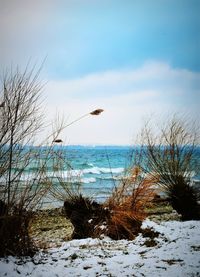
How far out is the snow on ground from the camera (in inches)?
120

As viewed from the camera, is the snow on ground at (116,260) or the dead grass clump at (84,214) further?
the dead grass clump at (84,214)

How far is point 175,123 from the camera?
653cm

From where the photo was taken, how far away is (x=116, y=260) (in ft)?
11.3

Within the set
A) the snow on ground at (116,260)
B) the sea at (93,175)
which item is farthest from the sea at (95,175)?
the snow on ground at (116,260)

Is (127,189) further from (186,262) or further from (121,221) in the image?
(186,262)

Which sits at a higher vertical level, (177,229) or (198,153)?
(198,153)

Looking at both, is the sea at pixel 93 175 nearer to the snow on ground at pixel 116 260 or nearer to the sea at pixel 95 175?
the sea at pixel 95 175

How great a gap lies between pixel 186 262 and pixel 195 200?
12.3 feet

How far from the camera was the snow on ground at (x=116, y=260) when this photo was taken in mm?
3051

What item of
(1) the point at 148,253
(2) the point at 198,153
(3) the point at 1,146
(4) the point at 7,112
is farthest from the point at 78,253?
(2) the point at 198,153

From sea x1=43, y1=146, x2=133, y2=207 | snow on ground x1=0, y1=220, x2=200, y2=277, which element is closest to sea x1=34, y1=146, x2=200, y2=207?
sea x1=43, y1=146, x2=133, y2=207

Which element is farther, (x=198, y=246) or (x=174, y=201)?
(x=174, y=201)

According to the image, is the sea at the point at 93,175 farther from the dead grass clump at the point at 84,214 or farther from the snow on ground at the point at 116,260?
the snow on ground at the point at 116,260

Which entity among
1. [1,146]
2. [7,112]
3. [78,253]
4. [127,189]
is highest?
[7,112]
